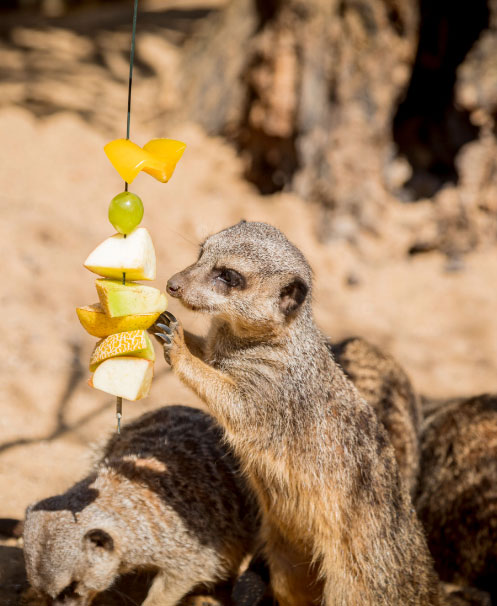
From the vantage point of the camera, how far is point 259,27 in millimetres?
7023

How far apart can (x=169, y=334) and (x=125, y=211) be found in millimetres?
583

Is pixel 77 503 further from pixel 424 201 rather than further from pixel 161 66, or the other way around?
pixel 161 66

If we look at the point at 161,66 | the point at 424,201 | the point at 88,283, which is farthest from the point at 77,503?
the point at 161,66

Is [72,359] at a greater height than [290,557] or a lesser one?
greater

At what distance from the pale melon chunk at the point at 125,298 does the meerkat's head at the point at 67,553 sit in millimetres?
1046

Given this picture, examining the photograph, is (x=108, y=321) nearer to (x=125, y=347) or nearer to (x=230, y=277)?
(x=125, y=347)

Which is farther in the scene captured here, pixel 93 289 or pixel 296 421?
pixel 93 289

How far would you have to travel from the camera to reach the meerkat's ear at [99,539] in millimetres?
2724

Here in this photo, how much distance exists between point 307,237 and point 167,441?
3515mm

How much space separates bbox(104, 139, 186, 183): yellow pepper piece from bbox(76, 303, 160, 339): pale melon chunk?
18.2 inches

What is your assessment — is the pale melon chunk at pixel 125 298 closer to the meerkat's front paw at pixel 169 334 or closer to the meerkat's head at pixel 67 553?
the meerkat's front paw at pixel 169 334

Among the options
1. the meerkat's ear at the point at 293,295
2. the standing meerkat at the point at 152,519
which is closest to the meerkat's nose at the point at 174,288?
the meerkat's ear at the point at 293,295

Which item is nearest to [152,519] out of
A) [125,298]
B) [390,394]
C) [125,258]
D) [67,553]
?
[67,553]

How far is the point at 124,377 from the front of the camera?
2.14 metres
